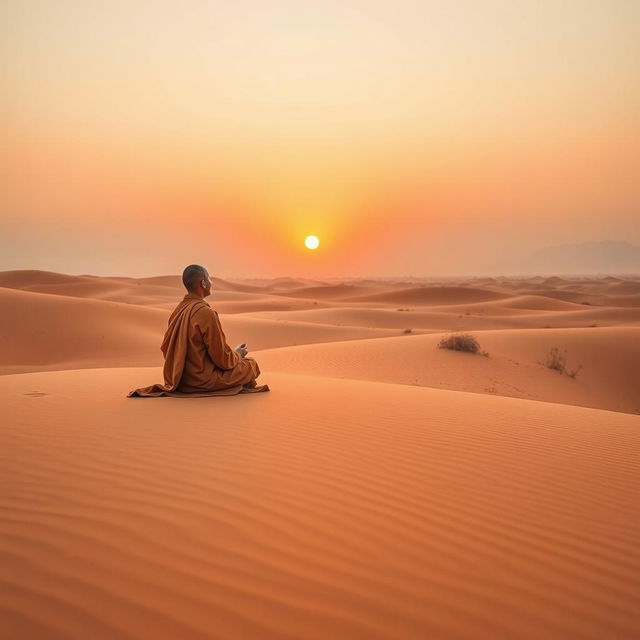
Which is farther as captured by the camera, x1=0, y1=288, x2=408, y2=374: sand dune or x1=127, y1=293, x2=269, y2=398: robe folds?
x1=0, y1=288, x2=408, y2=374: sand dune

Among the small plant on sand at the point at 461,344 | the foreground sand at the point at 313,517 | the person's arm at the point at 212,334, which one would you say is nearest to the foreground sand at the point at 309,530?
the foreground sand at the point at 313,517

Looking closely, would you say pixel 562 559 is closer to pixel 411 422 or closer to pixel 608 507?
pixel 608 507

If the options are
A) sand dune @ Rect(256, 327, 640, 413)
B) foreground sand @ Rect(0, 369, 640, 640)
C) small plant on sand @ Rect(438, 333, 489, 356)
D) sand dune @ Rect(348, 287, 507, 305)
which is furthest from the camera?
sand dune @ Rect(348, 287, 507, 305)

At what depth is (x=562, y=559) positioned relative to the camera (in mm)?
2375

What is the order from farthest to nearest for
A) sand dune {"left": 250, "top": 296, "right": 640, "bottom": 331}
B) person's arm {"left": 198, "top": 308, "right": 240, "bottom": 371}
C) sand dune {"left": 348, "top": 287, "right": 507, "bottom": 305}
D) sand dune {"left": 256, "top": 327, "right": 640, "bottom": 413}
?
sand dune {"left": 348, "top": 287, "right": 507, "bottom": 305}, sand dune {"left": 250, "top": 296, "right": 640, "bottom": 331}, sand dune {"left": 256, "top": 327, "right": 640, "bottom": 413}, person's arm {"left": 198, "top": 308, "right": 240, "bottom": 371}

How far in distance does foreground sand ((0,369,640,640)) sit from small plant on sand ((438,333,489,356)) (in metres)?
8.43

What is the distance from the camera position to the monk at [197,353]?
538 centimetres

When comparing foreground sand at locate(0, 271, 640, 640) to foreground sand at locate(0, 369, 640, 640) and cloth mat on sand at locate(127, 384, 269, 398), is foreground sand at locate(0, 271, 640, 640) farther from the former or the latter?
cloth mat on sand at locate(127, 384, 269, 398)

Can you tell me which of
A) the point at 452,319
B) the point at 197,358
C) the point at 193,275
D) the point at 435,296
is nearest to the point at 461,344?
the point at 197,358

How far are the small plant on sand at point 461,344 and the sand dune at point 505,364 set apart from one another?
10.4 inches

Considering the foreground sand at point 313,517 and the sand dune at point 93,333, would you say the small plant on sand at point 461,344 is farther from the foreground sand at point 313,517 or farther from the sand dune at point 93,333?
the sand dune at point 93,333

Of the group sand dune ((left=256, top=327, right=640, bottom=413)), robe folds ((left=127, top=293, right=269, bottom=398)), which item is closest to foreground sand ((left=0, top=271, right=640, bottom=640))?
robe folds ((left=127, top=293, right=269, bottom=398))

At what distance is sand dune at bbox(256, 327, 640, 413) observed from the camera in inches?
424

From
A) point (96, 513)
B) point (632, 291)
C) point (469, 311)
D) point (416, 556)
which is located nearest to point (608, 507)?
point (416, 556)
